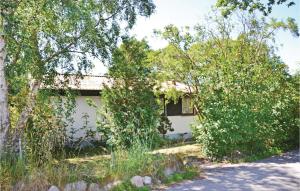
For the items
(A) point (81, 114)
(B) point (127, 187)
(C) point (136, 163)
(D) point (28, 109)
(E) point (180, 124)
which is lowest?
(B) point (127, 187)

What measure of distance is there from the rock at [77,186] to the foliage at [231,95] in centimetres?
561

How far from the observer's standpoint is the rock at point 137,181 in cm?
888

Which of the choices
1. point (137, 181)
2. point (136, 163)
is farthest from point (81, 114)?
point (137, 181)

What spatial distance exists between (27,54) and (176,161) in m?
4.79

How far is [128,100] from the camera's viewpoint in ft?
39.8

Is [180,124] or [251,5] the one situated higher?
[251,5]

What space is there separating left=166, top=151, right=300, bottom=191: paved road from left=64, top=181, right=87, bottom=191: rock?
193 cm

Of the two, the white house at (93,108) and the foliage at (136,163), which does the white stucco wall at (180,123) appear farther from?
the foliage at (136,163)

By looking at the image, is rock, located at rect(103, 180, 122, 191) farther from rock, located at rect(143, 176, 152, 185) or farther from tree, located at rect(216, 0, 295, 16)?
tree, located at rect(216, 0, 295, 16)

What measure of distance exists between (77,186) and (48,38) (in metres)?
4.41

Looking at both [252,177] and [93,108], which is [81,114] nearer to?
[93,108]

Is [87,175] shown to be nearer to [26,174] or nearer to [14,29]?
[26,174]

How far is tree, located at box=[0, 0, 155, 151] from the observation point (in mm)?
9344

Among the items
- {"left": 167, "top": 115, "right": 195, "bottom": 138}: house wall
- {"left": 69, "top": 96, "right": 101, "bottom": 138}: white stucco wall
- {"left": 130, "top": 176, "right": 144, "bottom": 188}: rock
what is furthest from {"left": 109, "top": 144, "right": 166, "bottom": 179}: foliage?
{"left": 167, "top": 115, "right": 195, "bottom": 138}: house wall
